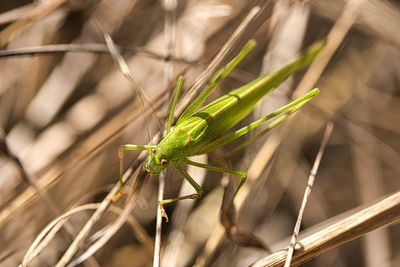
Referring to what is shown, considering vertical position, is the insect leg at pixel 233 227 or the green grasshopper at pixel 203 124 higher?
the green grasshopper at pixel 203 124

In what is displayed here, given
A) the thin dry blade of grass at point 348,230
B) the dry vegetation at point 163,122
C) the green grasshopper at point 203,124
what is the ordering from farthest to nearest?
the dry vegetation at point 163,122 → the green grasshopper at point 203,124 → the thin dry blade of grass at point 348,230

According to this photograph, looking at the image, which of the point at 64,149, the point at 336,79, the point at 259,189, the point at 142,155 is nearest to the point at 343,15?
the point at 336,79

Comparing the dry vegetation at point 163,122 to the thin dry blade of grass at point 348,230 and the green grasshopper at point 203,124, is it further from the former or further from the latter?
the thin dry blade of grass at point 348,230

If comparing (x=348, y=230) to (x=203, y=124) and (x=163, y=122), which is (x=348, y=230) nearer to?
(x=203, y=124)

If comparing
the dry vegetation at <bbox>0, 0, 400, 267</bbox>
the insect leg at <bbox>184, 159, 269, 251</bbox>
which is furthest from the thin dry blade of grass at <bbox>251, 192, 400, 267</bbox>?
the dry vegetation at <bbox>0, 0, 400, 267</bbox>

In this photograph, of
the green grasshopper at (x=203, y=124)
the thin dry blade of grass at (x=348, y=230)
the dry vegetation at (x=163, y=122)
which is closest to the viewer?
the thin dry blade of grass at (x=348, y=230)

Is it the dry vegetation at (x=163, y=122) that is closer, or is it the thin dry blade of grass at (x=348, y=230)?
the thin dry blade of grass at (x=348, y=230)

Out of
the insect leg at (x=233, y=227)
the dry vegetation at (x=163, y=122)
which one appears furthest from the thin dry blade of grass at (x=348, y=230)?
the dry vegetation at (x=163, y=122)

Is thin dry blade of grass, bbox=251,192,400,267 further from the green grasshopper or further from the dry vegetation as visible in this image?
the dry vegetation

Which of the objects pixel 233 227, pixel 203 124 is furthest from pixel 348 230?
pixel 203 124
